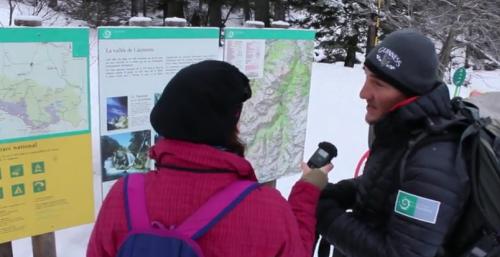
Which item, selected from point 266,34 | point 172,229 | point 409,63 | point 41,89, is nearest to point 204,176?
point 172,229

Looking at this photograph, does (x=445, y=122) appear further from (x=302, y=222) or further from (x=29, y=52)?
(x=29, y=52)

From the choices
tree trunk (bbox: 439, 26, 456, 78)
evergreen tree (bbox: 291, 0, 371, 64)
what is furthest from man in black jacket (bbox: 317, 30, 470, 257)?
evergreen tree (bbox: 291, 0, 371, 64)

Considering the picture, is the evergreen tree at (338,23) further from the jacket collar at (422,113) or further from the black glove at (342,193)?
the jacket collar at (422,113)

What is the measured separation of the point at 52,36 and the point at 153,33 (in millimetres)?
587

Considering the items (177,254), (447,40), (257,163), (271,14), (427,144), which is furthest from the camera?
(271,14)

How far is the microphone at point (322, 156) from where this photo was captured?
1939mm

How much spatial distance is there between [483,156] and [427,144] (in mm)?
168

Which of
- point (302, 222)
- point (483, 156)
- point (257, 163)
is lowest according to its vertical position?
point (257, 163)

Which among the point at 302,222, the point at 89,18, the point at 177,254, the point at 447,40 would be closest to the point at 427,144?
the point at 302,222

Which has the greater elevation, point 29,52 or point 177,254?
point 29,52

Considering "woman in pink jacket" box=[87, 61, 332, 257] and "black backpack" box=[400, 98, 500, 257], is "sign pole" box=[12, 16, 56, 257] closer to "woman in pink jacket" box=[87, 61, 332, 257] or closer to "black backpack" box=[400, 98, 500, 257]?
"woman in pink jacket" box=[87, 61, 332, 257]

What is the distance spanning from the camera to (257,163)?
12.6ft

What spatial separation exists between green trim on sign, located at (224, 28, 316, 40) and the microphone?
1.62 m

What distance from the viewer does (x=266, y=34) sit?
363cm
